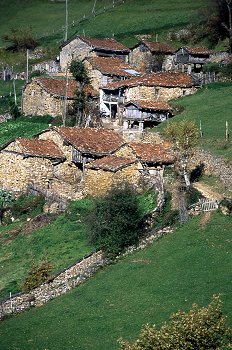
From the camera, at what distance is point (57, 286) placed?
49875 millimetres

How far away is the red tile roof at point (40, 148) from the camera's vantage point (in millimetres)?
64438

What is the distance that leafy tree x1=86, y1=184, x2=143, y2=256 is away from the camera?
52.0 m

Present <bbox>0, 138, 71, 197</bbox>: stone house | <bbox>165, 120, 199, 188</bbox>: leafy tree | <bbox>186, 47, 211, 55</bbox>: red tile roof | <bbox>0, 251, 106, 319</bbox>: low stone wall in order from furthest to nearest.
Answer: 1. <bbox>186, 47, 211, 55</bbox>: red tile roof
2. <bbox>0, 138, 71, 197</bbox>: stone house
3. <bbox>165, 120, 199, 188</bbox>: leafy tree
4. <bbox>0, 251, 106, 319</bbox>: low stone wall

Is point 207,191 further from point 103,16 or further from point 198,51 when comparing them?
point 103,16

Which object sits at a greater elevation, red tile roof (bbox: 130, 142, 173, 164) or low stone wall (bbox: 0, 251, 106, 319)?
red tile roof (bbox: 130, 142, 173, 164)

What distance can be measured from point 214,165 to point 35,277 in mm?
15326

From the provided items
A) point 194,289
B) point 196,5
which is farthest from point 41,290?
point 196,5

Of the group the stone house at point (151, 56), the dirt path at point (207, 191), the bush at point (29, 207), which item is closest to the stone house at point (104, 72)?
the stone house at point (151, 56)

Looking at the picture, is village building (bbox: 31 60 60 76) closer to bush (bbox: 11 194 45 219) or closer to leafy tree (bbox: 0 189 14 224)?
leafy tree (bbox: 0 189 14 224)

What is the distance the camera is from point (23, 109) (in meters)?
84.7

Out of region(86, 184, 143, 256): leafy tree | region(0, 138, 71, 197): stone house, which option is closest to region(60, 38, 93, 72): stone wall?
region(0, 138, 71, 197): stone house

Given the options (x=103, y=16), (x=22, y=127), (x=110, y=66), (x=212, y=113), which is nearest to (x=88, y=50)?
(x=110, y=66)

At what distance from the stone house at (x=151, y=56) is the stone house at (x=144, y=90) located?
10.8m

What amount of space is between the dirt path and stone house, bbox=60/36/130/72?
3662cm
